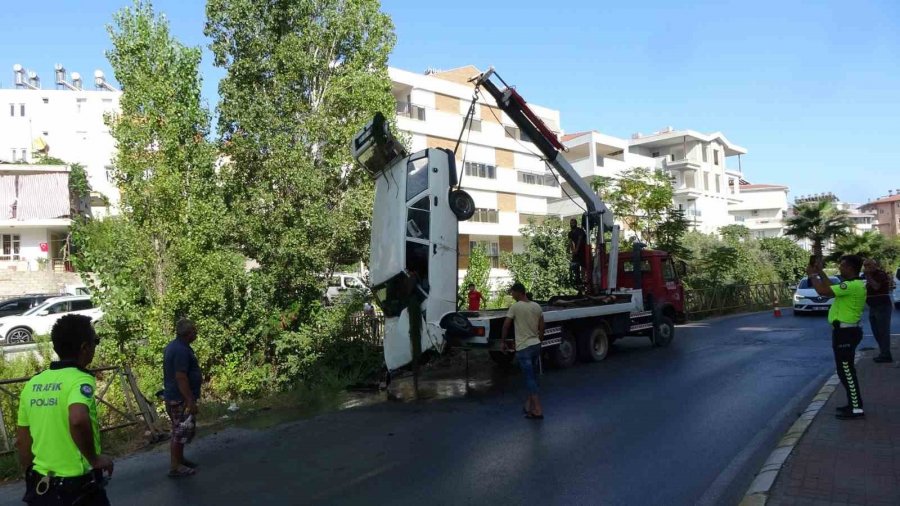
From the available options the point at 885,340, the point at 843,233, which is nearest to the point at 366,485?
the point at 885,340

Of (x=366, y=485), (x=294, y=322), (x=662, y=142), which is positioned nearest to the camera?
(x=366, y=485)

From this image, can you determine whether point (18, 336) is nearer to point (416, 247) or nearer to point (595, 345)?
point (416, 247)

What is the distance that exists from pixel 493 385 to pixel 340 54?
34.5 ft

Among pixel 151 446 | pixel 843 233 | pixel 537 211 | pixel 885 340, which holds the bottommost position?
pixel 151 446

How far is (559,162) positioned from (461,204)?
5.11m

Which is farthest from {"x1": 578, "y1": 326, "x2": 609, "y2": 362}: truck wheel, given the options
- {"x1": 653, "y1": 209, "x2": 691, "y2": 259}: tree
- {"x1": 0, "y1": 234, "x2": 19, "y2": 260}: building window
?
{"x1": 0, "y1": 234, "x2": 19, "y2": 260}: building window

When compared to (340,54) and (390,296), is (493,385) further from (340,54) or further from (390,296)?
(340,54)

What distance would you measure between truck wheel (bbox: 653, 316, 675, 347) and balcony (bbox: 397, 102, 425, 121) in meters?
26.1

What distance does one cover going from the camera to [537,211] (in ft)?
155

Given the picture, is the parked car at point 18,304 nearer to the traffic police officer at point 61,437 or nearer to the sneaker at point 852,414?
the traffic police officer at point 61,437

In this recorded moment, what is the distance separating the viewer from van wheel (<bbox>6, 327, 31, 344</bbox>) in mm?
20141

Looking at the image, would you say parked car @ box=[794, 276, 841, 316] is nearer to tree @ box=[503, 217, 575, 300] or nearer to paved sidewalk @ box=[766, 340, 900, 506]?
tree @ box=[503, 217, 575, 300]

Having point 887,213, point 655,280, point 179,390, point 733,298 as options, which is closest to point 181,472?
point 179,390

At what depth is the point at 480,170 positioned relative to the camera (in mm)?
43406
